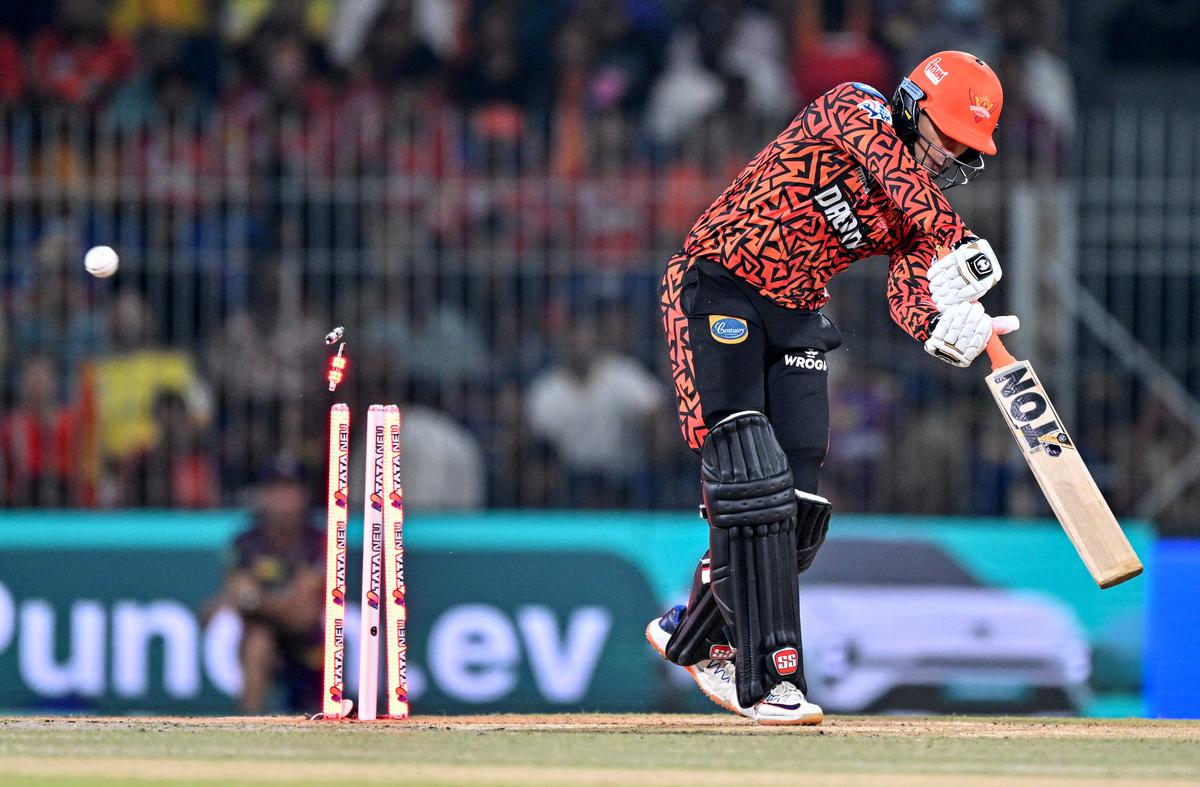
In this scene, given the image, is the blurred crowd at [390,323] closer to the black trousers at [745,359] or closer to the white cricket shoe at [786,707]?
the black trousers at [745,359]

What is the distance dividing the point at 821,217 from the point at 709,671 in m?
1.66

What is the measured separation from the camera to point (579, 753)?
21.0 feet

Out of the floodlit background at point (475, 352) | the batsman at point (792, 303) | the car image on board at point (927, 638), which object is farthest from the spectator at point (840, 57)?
→ the batsman at point (792, 303)

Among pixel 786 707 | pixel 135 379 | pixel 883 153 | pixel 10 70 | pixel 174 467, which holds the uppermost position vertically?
pixel 10 70

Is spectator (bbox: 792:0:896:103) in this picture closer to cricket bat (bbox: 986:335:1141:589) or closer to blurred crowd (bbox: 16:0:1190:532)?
blurred crowd (bbox: 16:0:1190:532)

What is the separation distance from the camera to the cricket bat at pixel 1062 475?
704 centimetres

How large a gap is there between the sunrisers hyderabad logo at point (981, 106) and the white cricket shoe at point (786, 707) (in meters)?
1.97

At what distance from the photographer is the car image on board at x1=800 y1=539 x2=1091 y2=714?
1020 cm

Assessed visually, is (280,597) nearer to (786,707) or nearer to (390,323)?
(390,323)

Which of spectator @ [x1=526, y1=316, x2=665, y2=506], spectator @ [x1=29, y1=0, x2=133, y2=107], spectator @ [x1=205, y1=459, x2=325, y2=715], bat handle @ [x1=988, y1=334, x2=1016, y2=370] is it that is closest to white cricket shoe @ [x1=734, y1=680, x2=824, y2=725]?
bat handle @ [x1=988, y1=334, x2=1016, y2=370]

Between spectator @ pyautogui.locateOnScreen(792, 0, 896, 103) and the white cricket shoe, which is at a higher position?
spectator @ pyautogui.locateOnScreen(792, 0, 896, 103)

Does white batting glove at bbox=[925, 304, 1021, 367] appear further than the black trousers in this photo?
No

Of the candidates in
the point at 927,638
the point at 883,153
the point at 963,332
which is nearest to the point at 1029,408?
the point at 963,332

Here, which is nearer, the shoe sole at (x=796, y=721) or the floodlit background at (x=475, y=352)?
the shoe sole at (x=796, y=721)
